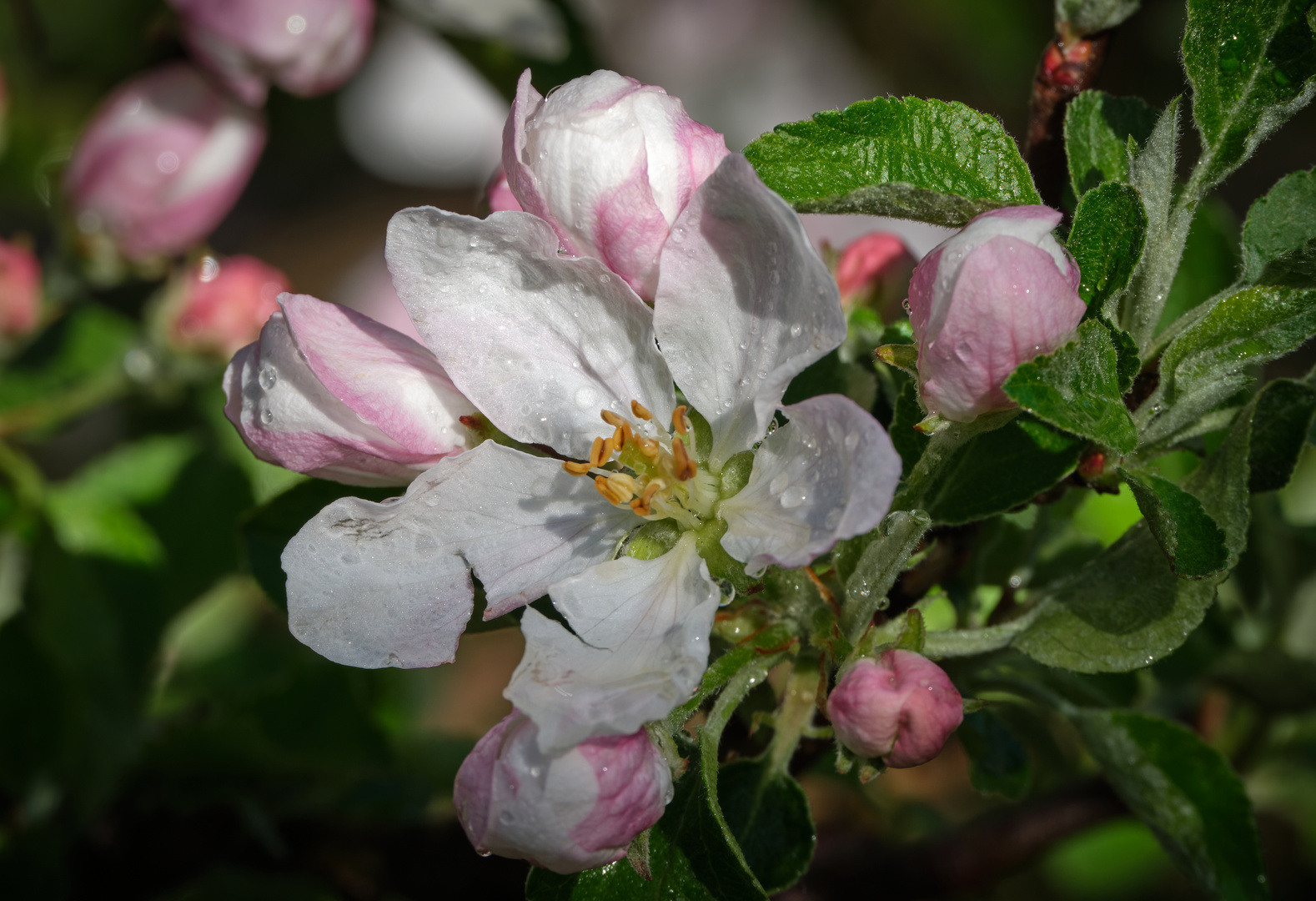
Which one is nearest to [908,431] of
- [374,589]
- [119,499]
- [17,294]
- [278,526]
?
[374,589]

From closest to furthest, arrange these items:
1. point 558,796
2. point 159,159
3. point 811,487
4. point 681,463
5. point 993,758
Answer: point 558,796, point 811,487, point 681,463, point 993,758, point 159,159

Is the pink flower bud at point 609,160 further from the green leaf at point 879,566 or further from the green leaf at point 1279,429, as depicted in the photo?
the green leaf at point 1279,429

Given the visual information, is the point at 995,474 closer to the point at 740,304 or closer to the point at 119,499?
the point at 740,304

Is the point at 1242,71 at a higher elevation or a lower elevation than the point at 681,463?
higher

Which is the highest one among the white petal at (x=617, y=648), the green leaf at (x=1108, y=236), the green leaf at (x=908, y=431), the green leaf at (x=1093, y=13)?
the green leaf at (x=1093, y=13)

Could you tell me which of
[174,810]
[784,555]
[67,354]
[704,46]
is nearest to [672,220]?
[784,555]

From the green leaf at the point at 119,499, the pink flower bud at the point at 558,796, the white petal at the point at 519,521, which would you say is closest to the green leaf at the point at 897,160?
the white petal at the point at 519,521
